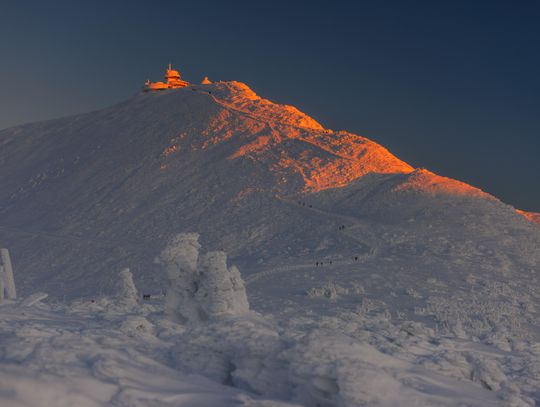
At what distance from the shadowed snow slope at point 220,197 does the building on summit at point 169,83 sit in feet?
31.0

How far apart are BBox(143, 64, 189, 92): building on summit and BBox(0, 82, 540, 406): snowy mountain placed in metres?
6.16

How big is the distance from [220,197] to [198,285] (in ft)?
154

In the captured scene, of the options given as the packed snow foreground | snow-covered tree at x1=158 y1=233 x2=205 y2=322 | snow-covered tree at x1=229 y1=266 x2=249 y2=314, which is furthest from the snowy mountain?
snow-covered tree at x1=158 y1=233 x2=205 y2=322

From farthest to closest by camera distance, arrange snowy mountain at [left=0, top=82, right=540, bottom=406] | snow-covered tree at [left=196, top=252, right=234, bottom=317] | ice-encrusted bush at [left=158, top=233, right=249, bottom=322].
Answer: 1. ice-encrusted bush at [left=158, top=233, right=249, bottom=322]
2. snow-covered tree at [left=196, top=252, right=234, bottom=317]
3. snowy mountain at [left=0, top=82, right=540, bottom=406]

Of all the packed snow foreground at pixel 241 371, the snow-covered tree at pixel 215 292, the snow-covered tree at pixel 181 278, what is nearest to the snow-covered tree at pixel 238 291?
the snow-covered tree at pixel 215 292

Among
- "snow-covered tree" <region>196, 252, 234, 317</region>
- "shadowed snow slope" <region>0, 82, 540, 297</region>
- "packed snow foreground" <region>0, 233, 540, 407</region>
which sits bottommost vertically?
"packed snow foreground" <region>0, 233, 540, 407</region>

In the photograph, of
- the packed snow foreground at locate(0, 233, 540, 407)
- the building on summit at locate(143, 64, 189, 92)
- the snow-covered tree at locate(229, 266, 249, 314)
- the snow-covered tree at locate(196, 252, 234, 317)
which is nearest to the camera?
the packed snow foreground at locate(0, 233, 540, 407)

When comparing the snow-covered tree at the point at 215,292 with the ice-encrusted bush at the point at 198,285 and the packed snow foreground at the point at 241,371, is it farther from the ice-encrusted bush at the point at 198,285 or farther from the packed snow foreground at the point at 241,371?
the packed snow foreground at the point at 241,371

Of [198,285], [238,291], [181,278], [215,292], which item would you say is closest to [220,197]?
[181,278]

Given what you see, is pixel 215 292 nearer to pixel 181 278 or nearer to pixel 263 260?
pixel 181 278

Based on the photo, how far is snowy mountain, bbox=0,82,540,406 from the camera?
8875 mm

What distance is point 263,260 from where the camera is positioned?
1875 inches

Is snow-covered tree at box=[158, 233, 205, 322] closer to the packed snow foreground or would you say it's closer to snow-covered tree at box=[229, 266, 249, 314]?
snow-covered tree at box=[229, 266, 249, 314]

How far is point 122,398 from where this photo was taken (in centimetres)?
771
